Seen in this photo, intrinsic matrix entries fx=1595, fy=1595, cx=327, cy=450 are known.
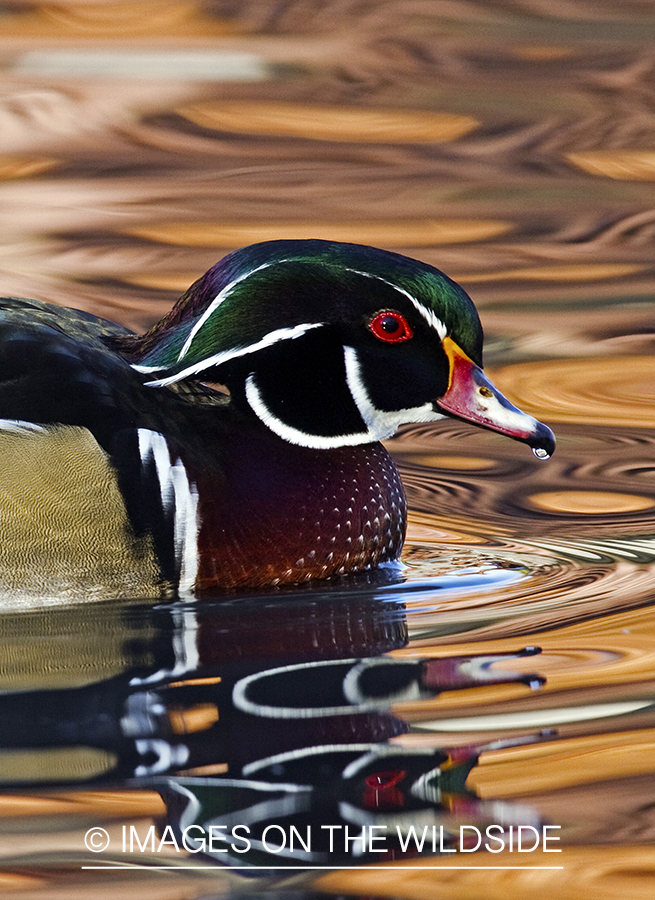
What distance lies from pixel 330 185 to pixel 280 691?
229 inches

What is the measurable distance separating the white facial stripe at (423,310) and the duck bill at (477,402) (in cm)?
4

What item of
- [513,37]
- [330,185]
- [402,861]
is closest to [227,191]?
[330,185]

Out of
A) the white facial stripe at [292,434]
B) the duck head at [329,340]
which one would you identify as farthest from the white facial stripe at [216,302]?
the white facial stripe at [292,434]

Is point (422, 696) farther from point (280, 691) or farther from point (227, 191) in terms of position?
point (227, 191)

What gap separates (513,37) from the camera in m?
11.3

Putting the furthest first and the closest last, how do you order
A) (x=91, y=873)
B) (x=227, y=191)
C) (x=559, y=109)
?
1. (x=559, y=109)
2. (x=227, y=191)
3. (x=91, y=873)

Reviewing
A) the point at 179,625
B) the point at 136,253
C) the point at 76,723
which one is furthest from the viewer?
the point at 136,253

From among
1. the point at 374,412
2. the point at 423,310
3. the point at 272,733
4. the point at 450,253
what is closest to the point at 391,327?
the point at 423,310

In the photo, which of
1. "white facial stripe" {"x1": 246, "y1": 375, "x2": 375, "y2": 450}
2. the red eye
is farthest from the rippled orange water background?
→ the red eye

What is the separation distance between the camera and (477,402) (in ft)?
16.2

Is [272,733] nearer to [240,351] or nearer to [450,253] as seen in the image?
[240,351]

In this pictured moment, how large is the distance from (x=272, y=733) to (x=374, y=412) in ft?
5.54

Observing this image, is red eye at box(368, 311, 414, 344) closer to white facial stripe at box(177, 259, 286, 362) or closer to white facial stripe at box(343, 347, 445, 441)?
white facial stripe at box(343, 347, 445, 441)

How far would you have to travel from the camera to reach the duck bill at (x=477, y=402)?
491 centimetres
